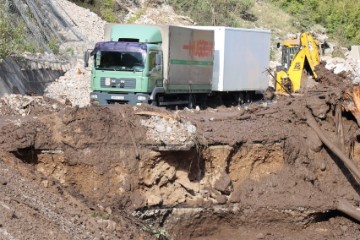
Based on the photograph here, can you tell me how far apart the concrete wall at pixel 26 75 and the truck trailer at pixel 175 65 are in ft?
10.1

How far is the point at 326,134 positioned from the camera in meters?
20.0

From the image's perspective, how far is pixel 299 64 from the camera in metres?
31.8

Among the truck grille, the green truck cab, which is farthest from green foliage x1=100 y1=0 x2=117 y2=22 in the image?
the truck grille

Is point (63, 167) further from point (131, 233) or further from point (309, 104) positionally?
point (309, 104)

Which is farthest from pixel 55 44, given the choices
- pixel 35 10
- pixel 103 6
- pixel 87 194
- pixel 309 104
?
pixel 87 194

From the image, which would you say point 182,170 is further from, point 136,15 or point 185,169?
point 136,15

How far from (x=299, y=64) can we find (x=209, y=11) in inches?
980

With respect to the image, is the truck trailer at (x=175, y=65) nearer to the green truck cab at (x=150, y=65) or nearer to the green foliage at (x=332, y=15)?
the green truck cab at (x=150, y=65)

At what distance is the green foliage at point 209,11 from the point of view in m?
54.6

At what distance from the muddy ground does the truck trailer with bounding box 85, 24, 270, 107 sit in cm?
471

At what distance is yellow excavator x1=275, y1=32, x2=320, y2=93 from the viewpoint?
3142 cm

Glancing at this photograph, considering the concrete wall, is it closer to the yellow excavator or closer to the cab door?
the cab door

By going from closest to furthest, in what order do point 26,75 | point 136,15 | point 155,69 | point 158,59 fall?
point 155,69, point 158,59, point 26,75, point 136,15

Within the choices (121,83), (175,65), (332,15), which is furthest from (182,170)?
(332,15)
